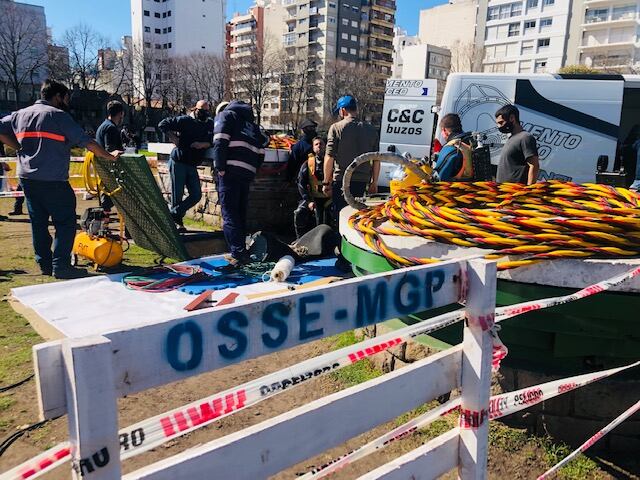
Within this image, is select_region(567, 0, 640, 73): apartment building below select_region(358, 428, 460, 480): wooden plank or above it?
above

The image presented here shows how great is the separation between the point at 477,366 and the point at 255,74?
6765 centimetres

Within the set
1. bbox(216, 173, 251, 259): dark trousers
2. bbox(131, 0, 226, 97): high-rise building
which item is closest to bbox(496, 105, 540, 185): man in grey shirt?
bbox(216, 173, 251, 259): dark trousers

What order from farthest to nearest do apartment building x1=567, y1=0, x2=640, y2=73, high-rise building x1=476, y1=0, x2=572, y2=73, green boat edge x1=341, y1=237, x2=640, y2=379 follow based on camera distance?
high-rise building x1=476, y1=0, x2=572, y2=73, apartment building x1=567, y1=0, x2=640, y2=73, green boat edge x1=341, y1=237, x2=640, y2=379

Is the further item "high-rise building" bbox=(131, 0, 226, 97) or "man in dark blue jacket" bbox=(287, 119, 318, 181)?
"high-rise building" bbox=(131, 0, 226, 97)

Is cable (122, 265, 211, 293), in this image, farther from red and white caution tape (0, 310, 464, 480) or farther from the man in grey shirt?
red and white caution tape (0, 310, 464, 480)

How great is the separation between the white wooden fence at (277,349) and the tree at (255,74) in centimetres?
6086

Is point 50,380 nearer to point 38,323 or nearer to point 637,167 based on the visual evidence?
point 38,323

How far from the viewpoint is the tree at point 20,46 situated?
55.2m

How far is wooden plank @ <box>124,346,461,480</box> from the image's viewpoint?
4.67 ft

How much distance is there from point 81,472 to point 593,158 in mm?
9370

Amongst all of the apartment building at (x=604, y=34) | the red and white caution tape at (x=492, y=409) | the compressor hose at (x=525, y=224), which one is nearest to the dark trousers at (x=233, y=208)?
the compressor hose at (x=525, y=224)

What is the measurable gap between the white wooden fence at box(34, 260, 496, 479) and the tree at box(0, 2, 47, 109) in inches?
2357

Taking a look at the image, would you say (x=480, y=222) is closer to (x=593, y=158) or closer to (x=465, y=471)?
(x=465, y=471)

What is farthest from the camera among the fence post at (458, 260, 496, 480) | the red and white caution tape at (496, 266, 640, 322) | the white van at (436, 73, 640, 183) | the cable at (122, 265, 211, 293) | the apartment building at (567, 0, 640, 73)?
the apartment building at (567, 0, 640, 73)
